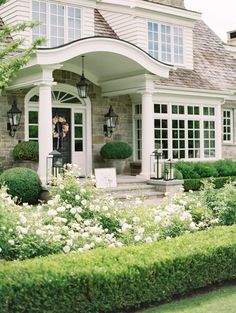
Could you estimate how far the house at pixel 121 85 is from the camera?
49.0 feet

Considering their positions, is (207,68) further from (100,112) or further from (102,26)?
(100,112)

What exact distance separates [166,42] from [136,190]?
7.03m

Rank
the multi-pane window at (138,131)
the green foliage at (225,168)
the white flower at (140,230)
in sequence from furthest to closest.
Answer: the multi-pane window at (138,131), the green foliage at (225,168), the white flower at (140,230)

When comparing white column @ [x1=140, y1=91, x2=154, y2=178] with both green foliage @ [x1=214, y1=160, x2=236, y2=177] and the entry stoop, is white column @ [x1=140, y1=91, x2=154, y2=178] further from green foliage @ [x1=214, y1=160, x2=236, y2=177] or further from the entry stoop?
green foliage @ [x1=214, y1=160, x2=236, y2=177]

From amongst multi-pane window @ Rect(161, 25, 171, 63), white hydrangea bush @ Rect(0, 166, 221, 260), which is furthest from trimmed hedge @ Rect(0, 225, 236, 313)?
multi-pane window @ Rect(161, 25, 171, 63)

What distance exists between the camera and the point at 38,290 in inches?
199

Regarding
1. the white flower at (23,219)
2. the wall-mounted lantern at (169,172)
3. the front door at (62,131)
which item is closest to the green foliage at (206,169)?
the wall-mounted lantern at (169,172)

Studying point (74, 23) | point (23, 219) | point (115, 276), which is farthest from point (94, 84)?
point (115, 276)

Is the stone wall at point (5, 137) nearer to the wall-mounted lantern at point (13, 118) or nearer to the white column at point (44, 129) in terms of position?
the wall-mounted lantern at point (13, 118)

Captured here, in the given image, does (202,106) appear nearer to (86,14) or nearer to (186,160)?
(186,160)

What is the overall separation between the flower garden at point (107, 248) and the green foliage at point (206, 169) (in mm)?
Answer: 9000

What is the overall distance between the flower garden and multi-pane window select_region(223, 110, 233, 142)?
14.2 metres

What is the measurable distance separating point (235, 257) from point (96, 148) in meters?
11.7

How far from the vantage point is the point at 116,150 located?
17375 mm
